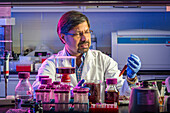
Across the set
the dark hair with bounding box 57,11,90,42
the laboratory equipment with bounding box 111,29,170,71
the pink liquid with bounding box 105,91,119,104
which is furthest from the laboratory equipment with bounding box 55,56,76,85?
the laboratory equipment with bounding box 111,29,170,71

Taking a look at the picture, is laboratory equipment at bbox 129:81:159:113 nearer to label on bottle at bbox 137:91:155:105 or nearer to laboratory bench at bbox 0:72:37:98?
label on bottle at bbox 137:91:155:105

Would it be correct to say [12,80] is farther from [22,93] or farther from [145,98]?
[145,98]

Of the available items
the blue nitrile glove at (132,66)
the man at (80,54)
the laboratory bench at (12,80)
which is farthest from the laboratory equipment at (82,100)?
the laboratory bench at (12,80)

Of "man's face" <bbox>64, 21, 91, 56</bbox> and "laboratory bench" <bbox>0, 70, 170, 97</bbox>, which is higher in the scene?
"man's face" <bbox>64, 21, 91, 56</bbox>

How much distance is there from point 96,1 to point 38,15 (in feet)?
10.7

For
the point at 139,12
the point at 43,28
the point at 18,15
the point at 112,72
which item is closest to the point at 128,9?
the point at 139,12

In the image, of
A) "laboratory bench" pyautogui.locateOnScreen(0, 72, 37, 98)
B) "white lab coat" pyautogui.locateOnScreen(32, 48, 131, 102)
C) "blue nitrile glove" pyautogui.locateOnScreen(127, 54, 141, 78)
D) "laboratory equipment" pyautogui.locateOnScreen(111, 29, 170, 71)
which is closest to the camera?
"blue nitrile glove" pyautogui.locateOnScreen(127, 54, 141, 78)

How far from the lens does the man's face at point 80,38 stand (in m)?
2.12

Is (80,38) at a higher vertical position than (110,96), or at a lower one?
higher

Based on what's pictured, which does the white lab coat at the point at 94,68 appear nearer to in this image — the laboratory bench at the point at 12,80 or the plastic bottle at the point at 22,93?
the plastic bottle at the point at 22,93

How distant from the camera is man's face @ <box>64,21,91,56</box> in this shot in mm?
2117

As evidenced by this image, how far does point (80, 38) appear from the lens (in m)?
2.13

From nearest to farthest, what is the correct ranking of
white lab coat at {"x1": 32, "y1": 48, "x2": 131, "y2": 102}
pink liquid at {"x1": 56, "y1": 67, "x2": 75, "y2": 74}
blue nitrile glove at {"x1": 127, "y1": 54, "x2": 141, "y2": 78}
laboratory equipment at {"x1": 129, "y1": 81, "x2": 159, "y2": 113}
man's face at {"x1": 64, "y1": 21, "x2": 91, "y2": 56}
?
1. laboratory equipment at {"x1": 129, "y1": 81, "x2": 159, "y2": 113}
2. pink liquid at {"x1": 56, "y1": 67, "x2": 75, "y2": 74}
3. blue nitrile glove at {"x1": 127, "y1": 54, "x2": 141, "y2": 78}
4. man's face at {"x1": 64, "y1": 21, "x2": 91, "y2": 56}
5. white lab coat at {"x1": 32, "y1": 48, "x2": 131, "y2": 102}

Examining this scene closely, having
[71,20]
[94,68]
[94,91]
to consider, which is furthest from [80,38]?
[94,91]
